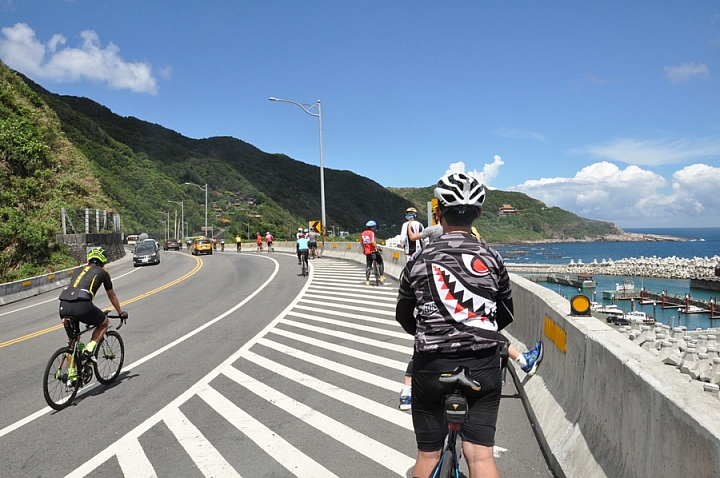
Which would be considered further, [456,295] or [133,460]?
[133,460]

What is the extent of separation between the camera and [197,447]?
530 centimetres

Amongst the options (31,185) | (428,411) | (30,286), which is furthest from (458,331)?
(31,185)

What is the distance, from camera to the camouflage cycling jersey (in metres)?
2.71

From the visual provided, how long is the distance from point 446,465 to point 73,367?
19.8 feet

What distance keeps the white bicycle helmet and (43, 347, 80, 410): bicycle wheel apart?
5.94 m

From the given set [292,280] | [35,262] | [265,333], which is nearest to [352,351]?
[265,333]

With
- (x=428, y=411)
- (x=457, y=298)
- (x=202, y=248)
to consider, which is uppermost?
(x=457, y=298)

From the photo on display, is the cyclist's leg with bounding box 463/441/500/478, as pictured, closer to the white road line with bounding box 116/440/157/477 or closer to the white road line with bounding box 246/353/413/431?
the white road line with bounding box 246/353/413/431

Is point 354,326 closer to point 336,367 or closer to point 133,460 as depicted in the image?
point 336,367

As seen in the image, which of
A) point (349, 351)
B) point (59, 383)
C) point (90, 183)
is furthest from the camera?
point (90, 183)

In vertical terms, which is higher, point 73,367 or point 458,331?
point 458,331

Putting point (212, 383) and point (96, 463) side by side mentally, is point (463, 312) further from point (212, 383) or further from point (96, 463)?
point (212, 383)

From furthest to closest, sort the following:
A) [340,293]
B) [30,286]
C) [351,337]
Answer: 1. [30,286]
2. [340,293]
3. [351,337]

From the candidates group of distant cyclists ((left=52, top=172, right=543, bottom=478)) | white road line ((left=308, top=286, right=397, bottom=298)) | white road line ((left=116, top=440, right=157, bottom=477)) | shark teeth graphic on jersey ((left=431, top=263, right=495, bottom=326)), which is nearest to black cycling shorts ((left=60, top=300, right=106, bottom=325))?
white road line ((left=116, top=440, right=157, bottom=477))
